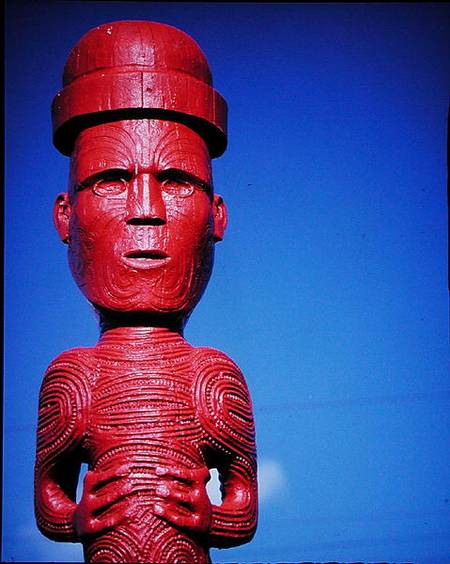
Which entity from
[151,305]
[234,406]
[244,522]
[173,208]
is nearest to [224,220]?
[173,208]

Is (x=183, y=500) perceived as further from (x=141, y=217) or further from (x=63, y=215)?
(x=63, y=215)

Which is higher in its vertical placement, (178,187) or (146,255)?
(178,187)

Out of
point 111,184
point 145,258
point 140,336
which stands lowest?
point 140,336

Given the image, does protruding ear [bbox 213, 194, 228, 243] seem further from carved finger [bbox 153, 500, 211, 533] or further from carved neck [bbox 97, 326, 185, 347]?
carved finger [bbox 153, 500, 211, 533]

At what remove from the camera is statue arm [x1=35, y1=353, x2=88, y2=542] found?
3.27m

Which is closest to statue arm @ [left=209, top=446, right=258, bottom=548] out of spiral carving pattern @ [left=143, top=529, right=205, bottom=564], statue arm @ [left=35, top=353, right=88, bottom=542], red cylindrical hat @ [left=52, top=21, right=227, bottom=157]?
spiral carving pattern @ [left=143, top=529, right=205, bottom=564]

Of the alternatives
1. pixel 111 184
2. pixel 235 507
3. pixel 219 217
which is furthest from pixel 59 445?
pixel 219 217

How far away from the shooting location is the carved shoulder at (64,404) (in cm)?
328

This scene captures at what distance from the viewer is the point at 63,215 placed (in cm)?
391

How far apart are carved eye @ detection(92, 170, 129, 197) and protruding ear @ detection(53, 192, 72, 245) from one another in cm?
28

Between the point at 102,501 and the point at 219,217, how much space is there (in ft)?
5.03

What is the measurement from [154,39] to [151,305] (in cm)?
127

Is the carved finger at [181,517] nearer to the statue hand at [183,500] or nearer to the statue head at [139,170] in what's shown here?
the statue hand at [183,500]

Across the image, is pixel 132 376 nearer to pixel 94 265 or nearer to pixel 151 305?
Result: pixel 151 305
